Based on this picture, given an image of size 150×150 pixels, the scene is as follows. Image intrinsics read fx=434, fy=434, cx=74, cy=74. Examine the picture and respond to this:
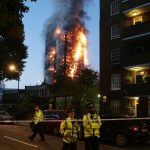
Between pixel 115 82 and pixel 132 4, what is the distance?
25.1ft

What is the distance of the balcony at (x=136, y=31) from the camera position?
38.2 metres

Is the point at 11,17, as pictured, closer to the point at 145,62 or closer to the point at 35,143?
the point at 35,143

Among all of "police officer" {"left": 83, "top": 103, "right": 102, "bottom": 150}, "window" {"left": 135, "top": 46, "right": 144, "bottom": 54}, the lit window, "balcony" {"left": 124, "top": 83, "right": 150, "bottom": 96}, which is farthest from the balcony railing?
"police officer" {"left": 83, "top": 103, "right": 102, "bottom": 150}

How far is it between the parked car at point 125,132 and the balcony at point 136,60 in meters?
17.2

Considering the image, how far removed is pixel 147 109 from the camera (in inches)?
1491

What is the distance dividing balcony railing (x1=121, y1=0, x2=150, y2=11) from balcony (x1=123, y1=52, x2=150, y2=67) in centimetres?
452

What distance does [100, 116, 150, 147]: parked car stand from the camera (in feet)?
67.8

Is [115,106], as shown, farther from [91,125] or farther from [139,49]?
[91,125]

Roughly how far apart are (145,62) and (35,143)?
64.1ft

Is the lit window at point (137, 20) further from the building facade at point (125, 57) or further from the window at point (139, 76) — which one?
the window at point (139, 76)

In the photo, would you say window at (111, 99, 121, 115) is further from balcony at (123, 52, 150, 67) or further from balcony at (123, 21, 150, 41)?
balcony at (123, 21, 150, 41)

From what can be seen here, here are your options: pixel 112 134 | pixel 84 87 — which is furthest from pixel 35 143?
pixel 84 87

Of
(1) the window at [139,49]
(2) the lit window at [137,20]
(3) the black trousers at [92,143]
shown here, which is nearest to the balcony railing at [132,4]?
A: (2) the lit window at [137,20]

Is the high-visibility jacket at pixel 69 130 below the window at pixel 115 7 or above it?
below
